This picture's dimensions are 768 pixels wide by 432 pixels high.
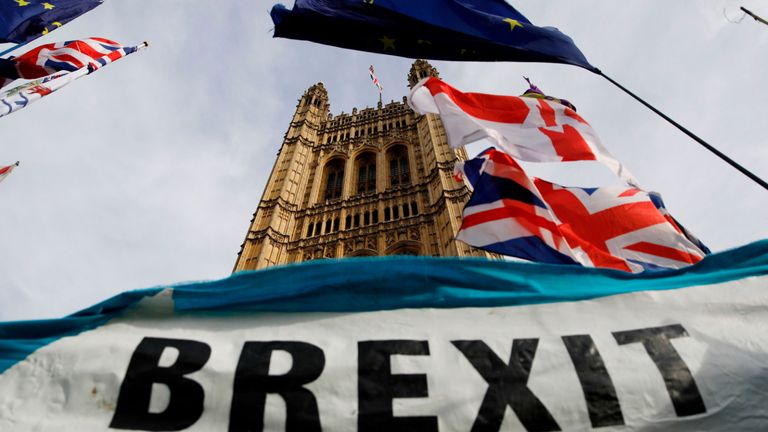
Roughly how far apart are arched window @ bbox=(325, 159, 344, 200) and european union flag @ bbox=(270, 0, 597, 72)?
22.4 metres

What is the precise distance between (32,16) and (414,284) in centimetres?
956

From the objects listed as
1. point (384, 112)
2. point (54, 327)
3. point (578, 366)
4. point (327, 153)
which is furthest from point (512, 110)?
point (384, 112)

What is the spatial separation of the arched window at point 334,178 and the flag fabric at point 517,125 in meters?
22.6

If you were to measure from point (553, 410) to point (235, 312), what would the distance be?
81.8 inches

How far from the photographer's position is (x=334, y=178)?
3033 cm

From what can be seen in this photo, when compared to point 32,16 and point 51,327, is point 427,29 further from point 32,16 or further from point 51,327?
point 32,16

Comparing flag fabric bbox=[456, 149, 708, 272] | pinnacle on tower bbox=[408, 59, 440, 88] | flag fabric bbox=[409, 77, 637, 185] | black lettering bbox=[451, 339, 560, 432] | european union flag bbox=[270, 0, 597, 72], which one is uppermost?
pinnacle on tower bbox=[408, 59, 440, 88]

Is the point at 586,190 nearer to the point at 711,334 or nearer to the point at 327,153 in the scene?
the point at 711,334

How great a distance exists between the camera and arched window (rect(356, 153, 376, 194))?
28.3m

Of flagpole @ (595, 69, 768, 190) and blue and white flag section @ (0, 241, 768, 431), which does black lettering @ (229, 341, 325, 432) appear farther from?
flagpole @ (595, 69, 768, 190)

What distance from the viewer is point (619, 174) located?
516cm

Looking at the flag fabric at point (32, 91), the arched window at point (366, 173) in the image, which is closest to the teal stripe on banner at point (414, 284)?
the flag fabric at point (32, 91)

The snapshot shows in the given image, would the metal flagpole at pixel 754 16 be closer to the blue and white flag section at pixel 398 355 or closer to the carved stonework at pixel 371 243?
the blue and white flag section at pixel 398 355

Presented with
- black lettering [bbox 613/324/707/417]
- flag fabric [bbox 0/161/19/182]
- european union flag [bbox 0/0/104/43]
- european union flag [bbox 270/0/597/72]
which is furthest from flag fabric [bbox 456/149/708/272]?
flag fabric [bbox 0/161/19/182]
